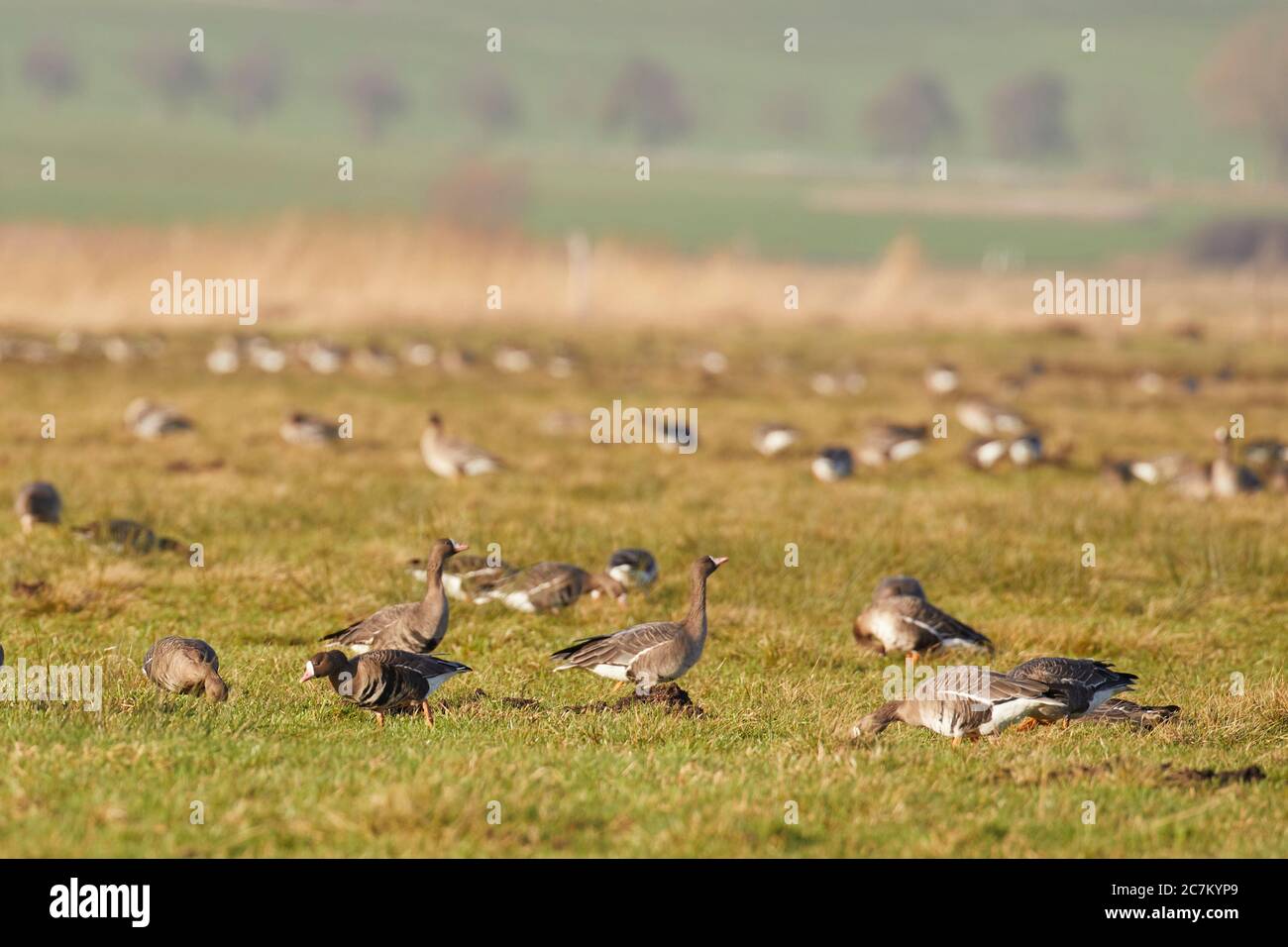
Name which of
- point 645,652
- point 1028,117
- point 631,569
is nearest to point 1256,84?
point 1028,117

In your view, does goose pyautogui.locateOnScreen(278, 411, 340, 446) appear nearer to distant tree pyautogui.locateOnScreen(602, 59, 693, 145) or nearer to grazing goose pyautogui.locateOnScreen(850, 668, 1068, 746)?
grazing goose pyautogui.locateOnScreen(850, 668, 1068, 746)

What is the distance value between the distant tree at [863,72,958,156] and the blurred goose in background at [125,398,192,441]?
569 feet

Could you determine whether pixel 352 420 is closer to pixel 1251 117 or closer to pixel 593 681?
pixel 593 681

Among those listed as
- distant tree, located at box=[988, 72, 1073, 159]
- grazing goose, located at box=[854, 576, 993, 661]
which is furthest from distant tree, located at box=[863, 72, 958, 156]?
grazing goose, located at box=[854, 576, 993, 661]

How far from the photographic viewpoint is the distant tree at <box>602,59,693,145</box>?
194 meters

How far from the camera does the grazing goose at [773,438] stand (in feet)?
79.6

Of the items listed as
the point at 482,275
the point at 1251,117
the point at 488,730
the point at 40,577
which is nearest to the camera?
the point at 488,730

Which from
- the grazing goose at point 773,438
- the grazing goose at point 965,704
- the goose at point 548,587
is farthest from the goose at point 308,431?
the grazing goose at point 965,704

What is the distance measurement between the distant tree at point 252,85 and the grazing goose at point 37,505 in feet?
558

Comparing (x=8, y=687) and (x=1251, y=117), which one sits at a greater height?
(x=1251, y=117)

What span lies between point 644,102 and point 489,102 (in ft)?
65.8
